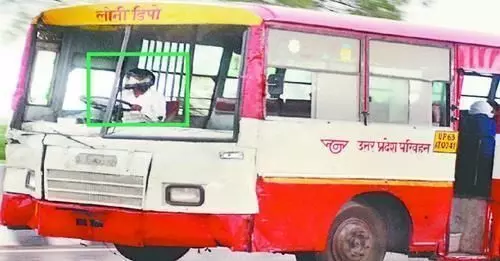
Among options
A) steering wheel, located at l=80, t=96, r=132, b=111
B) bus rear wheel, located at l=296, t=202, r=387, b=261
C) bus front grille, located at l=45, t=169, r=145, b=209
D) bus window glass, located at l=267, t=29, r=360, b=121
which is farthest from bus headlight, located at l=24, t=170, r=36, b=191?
bus rear wheel, located at l=296, t=202, r=387, b=261

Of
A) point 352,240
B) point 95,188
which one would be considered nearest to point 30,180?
point 95,188

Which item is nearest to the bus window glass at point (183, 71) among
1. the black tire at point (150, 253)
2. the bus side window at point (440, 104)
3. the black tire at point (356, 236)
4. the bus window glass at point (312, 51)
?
the bus window glass at point (312, 51)

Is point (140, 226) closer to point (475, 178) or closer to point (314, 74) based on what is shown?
point (314, 74)

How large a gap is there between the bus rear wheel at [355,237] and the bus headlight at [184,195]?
4.18ft

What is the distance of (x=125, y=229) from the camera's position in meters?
9.23

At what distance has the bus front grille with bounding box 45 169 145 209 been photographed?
30.1 ft

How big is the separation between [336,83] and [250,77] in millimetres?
862

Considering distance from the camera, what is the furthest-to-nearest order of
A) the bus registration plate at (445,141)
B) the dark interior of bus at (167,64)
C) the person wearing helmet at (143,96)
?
the bus registration plate at (445,141)
the person wearing helmet at (143,96)
the dark interior of bus at (167,64)

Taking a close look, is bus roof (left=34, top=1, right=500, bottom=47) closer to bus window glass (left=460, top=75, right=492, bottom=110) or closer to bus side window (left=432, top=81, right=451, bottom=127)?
bus side window (left=432, top=81, right=451, bottom=127)

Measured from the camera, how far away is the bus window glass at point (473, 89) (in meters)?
10.7

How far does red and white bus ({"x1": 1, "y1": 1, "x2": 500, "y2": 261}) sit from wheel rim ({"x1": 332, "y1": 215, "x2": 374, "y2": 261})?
0.04 ft

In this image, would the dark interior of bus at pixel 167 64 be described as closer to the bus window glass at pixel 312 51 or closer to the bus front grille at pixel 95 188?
the bus window glass at pixel 312 51

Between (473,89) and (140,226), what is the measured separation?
374 cm

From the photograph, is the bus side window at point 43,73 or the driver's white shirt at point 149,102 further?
the bus side window at point 43,73
